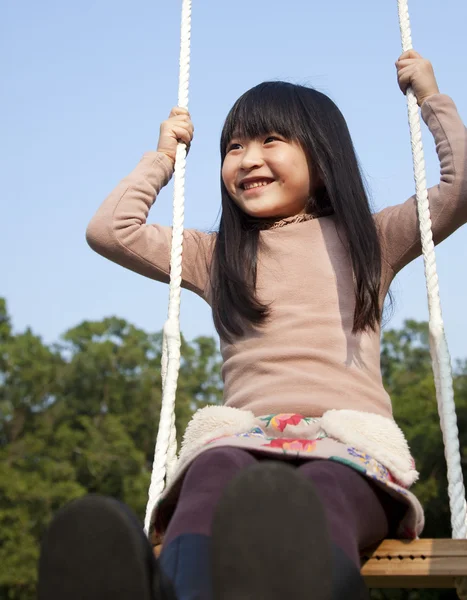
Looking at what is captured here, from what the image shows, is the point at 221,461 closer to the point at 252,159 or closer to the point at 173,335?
the point at 173,335

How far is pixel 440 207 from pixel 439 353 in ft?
1.06

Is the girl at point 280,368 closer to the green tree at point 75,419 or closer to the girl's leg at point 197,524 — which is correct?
the girl's leg at point 197,524

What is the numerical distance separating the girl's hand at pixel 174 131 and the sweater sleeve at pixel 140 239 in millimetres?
112

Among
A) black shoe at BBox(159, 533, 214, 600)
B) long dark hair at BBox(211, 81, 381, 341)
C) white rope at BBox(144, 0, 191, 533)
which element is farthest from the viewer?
long dark hair at BBox(211, 81, 381, 341)

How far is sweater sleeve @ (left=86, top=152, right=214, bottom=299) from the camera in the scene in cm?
212

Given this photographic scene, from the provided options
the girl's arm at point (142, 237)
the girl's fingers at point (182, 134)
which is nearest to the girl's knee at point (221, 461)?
the girl's arm at point (142, 237)

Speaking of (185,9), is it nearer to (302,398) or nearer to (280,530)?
(302,398)

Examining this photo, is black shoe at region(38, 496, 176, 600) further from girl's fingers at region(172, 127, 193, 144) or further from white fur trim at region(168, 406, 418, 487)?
girl's fingers at region(172, 127, 193, 144)

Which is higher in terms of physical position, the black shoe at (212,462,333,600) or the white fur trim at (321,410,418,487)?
the white fur trim at (321,410,418,487)

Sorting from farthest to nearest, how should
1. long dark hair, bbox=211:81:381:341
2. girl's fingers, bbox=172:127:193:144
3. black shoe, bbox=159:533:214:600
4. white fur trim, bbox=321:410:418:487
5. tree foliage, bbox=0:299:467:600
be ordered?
1. tree foliage, bbox=0:299:467:600
2. girl's fingers, bbox=172:127:193:144
3. long dark hair, bbox=211:81:381:341
4. white fur trim, bbox=321:410:418:487
5. black shoe, bbox=159:533:214:600

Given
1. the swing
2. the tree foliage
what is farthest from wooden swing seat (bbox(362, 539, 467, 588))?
the tree foliage

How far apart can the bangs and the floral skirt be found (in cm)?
75

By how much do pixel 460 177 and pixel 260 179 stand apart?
43cm

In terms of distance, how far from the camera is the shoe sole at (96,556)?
3.78 ft
